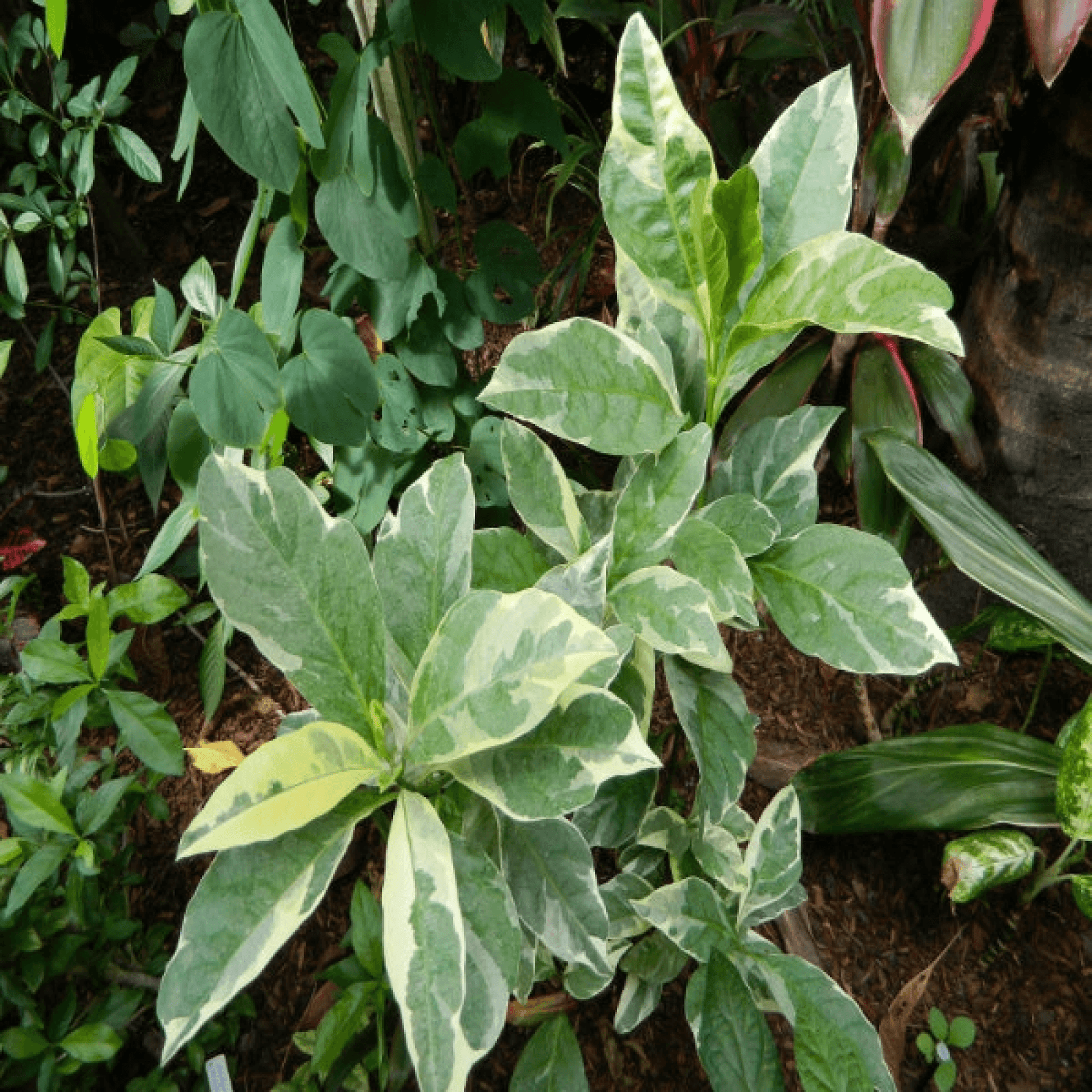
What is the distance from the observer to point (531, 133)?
3.01 feet

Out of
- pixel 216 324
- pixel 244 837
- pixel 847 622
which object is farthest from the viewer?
pixel 216 324

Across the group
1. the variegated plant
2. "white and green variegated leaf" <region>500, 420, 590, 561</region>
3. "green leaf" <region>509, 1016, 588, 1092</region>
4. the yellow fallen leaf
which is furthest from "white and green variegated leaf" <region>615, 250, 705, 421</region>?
the yellow fallen leaf

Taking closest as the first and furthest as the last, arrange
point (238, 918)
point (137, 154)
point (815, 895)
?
point (238, 918) → point (815, 895) → point (137, 154)

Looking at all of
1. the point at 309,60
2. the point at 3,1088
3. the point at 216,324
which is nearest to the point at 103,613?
the point at 216,324

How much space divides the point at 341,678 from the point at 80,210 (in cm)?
122

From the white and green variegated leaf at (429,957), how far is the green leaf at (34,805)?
0.57 metres

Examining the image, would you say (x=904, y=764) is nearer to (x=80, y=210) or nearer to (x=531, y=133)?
(x=531, y=133)

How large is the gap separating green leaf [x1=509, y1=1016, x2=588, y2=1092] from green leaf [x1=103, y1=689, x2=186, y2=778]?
47 centimetres

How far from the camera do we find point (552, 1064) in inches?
37.7

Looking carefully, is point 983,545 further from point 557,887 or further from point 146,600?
point 146,600

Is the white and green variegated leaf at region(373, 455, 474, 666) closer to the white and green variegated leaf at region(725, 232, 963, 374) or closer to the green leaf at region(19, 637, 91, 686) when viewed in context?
the white and green variegated leaf at region(725, 232, 963, 374)

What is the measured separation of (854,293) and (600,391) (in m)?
0.18

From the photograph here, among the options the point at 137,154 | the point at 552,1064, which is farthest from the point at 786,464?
the point at 137,154

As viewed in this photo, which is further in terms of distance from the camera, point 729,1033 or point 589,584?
point 729,1033
